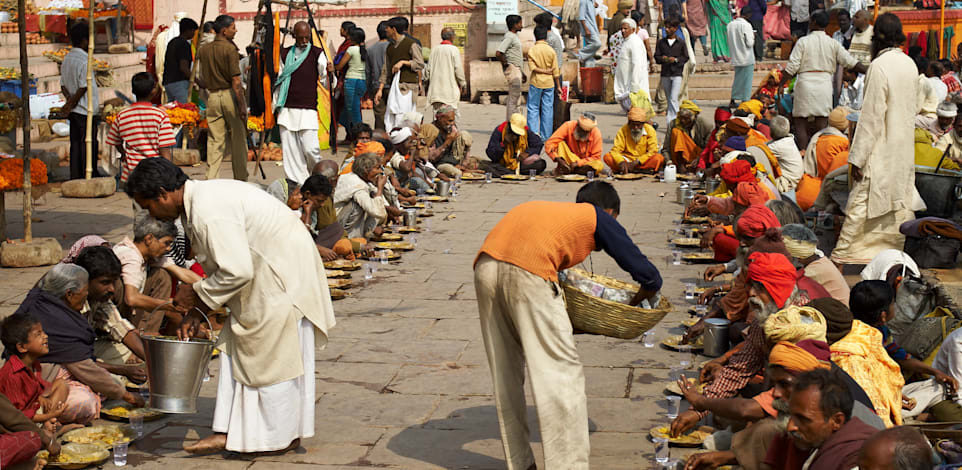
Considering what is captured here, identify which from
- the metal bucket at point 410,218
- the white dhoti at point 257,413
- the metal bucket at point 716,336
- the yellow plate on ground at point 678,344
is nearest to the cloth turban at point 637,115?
the metal bucket at point 410,218

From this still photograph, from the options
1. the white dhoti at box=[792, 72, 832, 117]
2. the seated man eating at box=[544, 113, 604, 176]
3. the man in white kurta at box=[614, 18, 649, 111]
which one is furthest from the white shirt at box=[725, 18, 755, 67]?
the seated man eating at box=[544, 113, 604, 176]

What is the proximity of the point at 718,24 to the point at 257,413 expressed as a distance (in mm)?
17363

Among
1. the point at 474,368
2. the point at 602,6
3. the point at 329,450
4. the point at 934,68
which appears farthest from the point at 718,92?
the point at 329,450

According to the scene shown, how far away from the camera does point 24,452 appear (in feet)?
16.2

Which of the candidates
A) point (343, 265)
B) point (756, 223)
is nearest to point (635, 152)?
point (343, 265)

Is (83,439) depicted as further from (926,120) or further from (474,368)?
(926,120)

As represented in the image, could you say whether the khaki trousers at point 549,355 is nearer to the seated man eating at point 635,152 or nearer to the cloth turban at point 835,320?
the cloth turban at point 835,320

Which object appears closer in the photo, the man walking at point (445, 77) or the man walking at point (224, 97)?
the man walking at point (224, 97)

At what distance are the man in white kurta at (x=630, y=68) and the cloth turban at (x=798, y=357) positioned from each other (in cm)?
1218

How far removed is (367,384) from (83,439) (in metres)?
1.69

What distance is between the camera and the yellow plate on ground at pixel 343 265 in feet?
30.9

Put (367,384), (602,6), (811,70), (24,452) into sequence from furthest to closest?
1. (602,6)
2. (811,70)
3. (367,384)
4. (24,452)

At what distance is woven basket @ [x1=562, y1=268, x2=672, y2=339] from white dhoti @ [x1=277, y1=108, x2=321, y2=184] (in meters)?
7.30

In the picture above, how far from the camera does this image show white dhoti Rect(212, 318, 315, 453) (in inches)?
207
